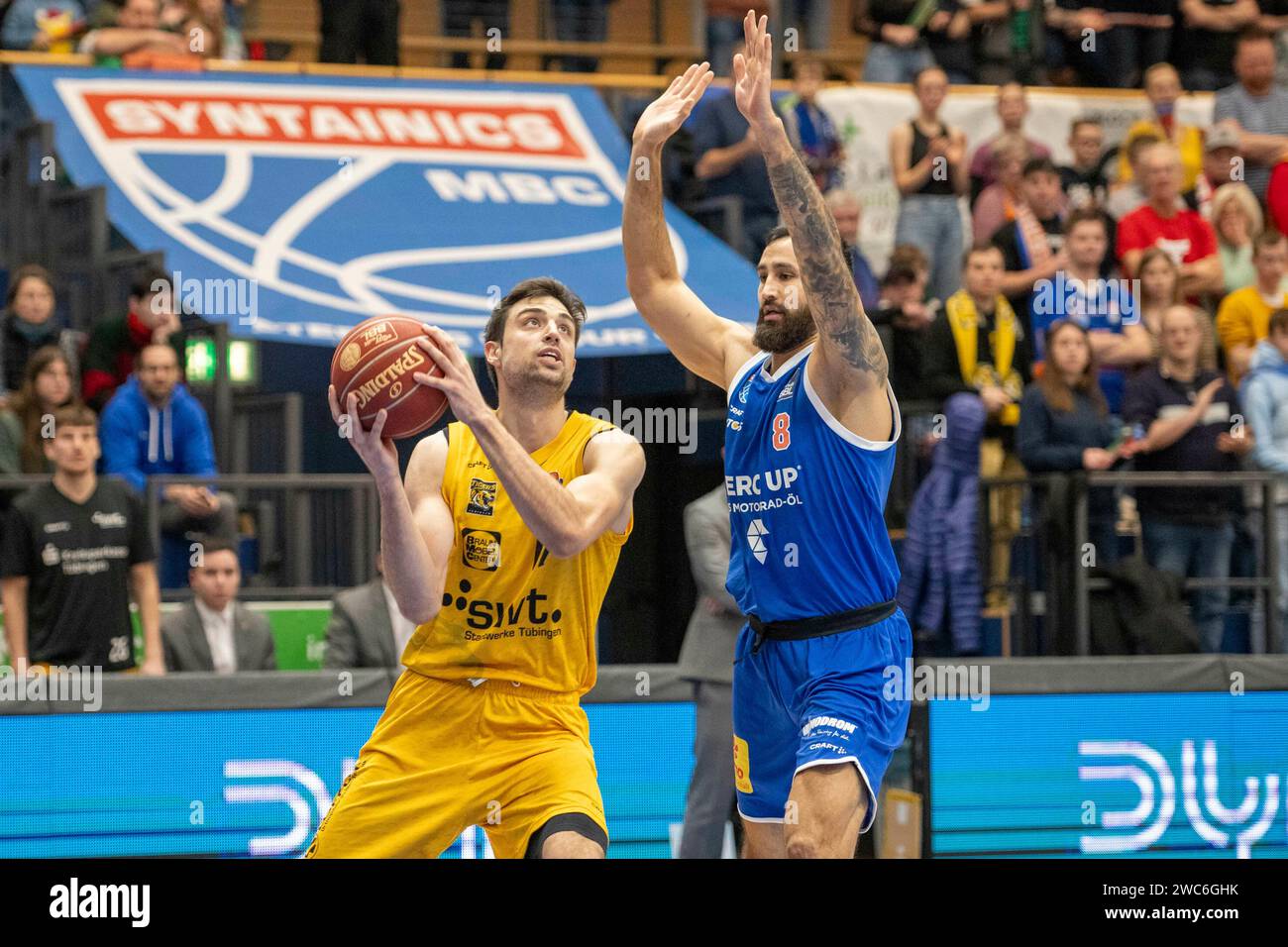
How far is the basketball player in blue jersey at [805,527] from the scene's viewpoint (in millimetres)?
5730

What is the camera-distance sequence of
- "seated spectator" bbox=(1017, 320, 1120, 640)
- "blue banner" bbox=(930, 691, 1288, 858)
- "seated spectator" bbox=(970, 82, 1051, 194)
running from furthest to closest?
"seated spectator" bbox=(970, 82, 1051, 194) → "seated spectator" bbox=(1017, 320, 1120, 640) → "blue banner" bbox=(930, 691, 1288, 858)

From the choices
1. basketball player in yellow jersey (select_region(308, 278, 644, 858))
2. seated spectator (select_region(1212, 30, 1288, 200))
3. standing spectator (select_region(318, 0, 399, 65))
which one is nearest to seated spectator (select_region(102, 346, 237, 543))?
basketball player in yellow jersey (select_region(308, 278, 644, 858))

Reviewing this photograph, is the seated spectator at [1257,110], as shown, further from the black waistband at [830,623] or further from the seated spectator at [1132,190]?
the black waistband at [830,623]

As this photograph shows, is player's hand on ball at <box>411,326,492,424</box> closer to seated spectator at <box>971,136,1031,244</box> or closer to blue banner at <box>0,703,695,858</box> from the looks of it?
blue banner at <box>0,703,695,858</box>

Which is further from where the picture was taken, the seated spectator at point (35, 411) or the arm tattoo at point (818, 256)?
the seated spectator at point (35, 411)

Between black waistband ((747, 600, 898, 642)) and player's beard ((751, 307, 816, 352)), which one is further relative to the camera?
player's beard ((751, 307, 816, 352))

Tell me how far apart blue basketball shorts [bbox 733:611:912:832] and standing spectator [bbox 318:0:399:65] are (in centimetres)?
938

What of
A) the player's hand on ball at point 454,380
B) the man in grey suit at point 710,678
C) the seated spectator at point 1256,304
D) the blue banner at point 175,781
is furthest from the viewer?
the seated spectator at point 1256,304

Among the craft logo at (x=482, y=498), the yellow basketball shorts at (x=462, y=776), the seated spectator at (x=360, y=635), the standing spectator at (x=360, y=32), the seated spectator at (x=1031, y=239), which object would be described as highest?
the standing spectator at (x=360, y=32)

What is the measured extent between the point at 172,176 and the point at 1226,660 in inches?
315

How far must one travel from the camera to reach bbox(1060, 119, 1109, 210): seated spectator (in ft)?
45.8

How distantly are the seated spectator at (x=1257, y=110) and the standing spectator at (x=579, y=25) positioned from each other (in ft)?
18.8

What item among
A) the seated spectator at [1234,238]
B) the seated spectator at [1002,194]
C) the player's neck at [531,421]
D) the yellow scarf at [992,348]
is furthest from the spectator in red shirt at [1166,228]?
the player's neck at [531,421]
